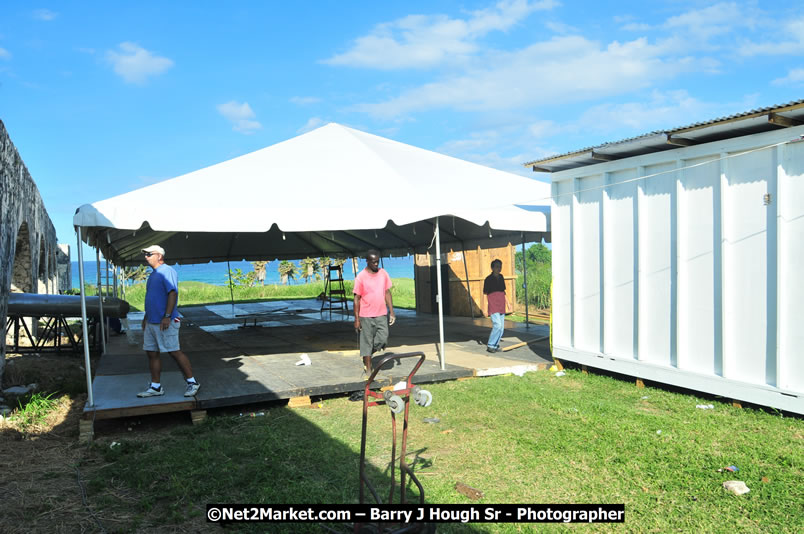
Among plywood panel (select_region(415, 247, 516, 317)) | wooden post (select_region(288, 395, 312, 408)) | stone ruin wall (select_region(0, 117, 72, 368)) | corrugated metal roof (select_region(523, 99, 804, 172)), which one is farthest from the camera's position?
plywood panel (select_region(415, 247, 516, 317))

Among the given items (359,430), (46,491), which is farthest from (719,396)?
(46,491)

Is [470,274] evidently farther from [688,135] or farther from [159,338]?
[159,338]

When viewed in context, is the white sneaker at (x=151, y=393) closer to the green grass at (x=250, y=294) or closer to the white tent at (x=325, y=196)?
the white tent at (x=325, y=196)

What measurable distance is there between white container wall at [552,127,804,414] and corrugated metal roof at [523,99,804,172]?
4.1 inches

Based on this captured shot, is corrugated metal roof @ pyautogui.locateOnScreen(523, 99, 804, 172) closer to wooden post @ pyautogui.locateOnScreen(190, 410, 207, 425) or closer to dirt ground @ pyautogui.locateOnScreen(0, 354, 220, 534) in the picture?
wooden post @ pyautogui.locateOnScreen(190, 410, 207, 425)

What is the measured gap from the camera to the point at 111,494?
4102 mm

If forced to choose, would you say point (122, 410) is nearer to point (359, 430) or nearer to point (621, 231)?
point (359, 430)

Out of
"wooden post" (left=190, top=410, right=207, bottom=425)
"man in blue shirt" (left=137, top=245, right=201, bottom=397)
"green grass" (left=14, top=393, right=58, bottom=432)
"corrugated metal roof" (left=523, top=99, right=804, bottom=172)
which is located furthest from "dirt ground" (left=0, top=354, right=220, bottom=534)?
"corrugated metal roof" (left=523, top=99, right=804, bottom=172)

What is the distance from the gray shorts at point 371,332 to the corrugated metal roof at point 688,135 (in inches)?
119

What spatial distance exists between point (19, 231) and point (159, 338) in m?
7.56

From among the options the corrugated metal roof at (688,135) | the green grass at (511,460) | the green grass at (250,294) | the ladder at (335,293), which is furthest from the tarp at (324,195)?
the green grass at (250,294)

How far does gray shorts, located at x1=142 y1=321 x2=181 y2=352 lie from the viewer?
597 cm

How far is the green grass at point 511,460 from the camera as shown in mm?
3631

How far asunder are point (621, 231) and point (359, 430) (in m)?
3.95
